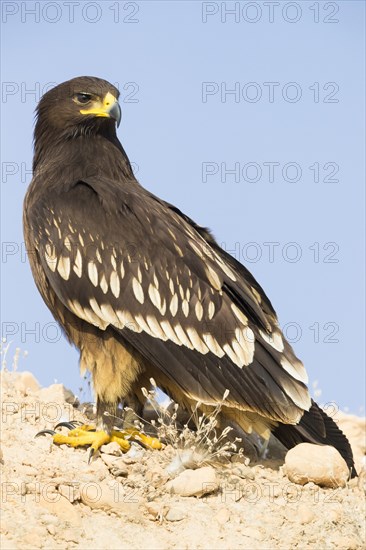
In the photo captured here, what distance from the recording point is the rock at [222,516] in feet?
27.1

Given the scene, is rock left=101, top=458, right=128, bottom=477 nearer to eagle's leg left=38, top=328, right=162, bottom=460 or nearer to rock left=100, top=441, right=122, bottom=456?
rock left=100, top=441, right=122, bottom=456

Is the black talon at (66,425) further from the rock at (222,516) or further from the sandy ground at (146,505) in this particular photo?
the rock at (222,516)

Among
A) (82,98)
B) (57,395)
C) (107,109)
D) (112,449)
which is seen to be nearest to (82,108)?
(82,98)

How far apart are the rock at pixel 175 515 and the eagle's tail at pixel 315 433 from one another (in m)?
1.64

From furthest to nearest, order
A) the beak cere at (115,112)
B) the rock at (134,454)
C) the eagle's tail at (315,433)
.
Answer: the beak cere at (115,112)
the eagle's tail at (315,433)
the rock at (134,454)

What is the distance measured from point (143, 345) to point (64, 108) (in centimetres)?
261

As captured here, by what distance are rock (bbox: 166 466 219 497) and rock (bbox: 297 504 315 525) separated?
691 millimetres

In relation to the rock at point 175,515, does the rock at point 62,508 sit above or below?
above

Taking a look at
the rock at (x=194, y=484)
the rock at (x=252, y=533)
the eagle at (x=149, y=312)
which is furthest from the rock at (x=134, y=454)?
the rock at (x=252, y=533)

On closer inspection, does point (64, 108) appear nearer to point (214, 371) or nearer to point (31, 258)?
point (31, 258)

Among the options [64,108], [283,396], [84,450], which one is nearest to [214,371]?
[283,396]

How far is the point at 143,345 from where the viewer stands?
904 centimetres

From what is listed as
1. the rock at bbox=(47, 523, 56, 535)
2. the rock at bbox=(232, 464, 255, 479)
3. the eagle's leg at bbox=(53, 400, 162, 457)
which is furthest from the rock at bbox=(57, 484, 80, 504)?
the rock at bbox=(232, 464, 255, 479)

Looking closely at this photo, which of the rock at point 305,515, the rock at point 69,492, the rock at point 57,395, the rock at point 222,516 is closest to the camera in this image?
the rock at point 69,492
